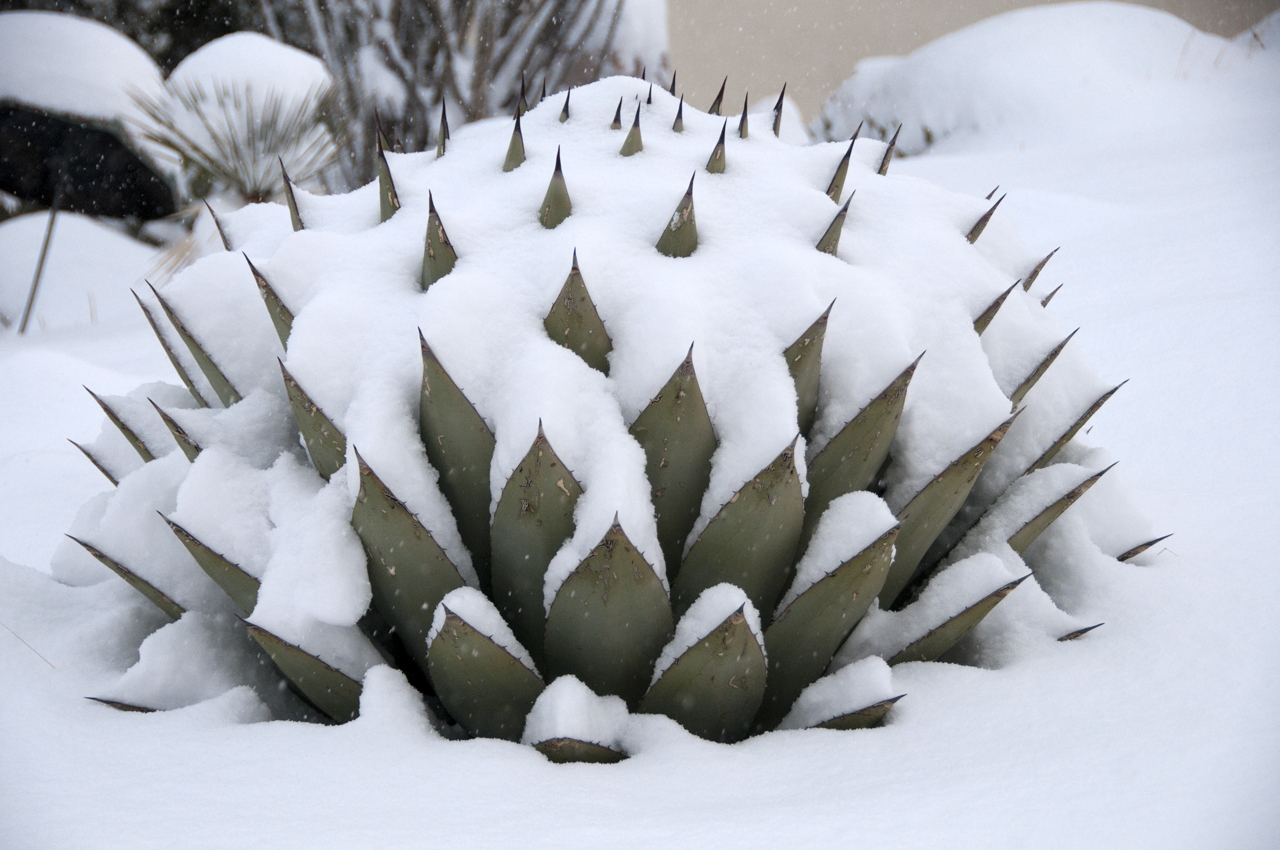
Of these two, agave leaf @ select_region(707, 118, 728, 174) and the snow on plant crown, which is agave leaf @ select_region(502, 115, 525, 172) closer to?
the snow on plant crown

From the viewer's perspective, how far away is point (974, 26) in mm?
8750

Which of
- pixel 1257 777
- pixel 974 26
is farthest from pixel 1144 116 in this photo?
pixel 1257 777

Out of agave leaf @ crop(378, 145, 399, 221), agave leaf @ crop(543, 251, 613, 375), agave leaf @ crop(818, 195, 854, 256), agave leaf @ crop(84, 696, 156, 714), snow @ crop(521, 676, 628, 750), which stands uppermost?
agave leaf @ crop(818, 195, 854, 256)

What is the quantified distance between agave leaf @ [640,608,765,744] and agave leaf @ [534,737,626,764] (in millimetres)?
77

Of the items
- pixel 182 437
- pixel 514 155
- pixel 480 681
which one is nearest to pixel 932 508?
pixel 480 681

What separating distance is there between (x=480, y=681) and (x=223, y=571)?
371mm

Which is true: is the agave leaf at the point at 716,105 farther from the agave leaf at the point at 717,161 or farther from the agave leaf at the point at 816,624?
the agave leaf at the point at 816,624

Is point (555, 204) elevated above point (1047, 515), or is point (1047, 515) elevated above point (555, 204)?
point (555, 204)

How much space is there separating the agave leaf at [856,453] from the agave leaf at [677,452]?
0.15 meters

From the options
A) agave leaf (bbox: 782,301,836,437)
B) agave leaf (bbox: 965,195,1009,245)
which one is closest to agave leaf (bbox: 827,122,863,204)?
agave leaf (bbox: 965,195,1009,245)

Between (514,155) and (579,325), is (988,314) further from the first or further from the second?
(514,155)

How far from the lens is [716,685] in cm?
99

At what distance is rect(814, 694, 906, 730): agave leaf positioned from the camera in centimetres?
100

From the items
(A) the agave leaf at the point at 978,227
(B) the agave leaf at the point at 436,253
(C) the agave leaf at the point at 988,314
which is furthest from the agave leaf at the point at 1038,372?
(B) the agave leaf at the point at 436,253
